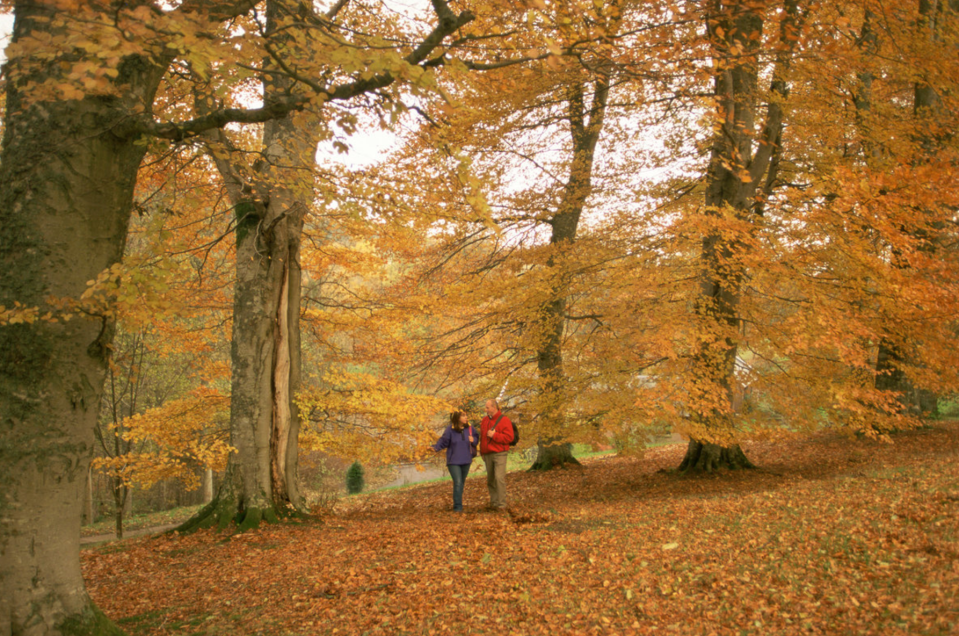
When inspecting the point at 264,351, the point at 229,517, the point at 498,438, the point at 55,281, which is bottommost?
the point at 229,517

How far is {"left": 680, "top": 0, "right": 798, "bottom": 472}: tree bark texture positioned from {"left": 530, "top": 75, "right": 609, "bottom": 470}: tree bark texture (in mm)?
2014

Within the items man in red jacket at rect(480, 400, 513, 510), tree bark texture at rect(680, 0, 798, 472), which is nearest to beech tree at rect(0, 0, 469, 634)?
man in red jacket at rect(480, 400, 513, 510)

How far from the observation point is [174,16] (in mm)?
2793

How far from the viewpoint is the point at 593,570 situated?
172 inches

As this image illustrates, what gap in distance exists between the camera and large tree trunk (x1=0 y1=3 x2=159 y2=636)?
3.13 metres

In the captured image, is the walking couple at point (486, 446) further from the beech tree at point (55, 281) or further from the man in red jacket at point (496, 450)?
the beech tree at point (55, 281)

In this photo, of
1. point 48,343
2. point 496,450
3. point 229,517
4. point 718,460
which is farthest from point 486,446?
point 48,343

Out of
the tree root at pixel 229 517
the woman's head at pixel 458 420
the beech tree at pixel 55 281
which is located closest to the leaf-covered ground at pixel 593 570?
the tree root at pixel 229 517

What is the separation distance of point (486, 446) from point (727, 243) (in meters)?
4.48

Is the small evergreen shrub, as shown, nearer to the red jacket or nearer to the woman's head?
the woman's head

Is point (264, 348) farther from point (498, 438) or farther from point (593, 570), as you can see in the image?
point (593, 570)

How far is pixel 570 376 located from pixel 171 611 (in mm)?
6350

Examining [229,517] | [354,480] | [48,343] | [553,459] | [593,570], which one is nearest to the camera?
[48,343]

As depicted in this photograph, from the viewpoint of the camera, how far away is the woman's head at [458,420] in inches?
330
